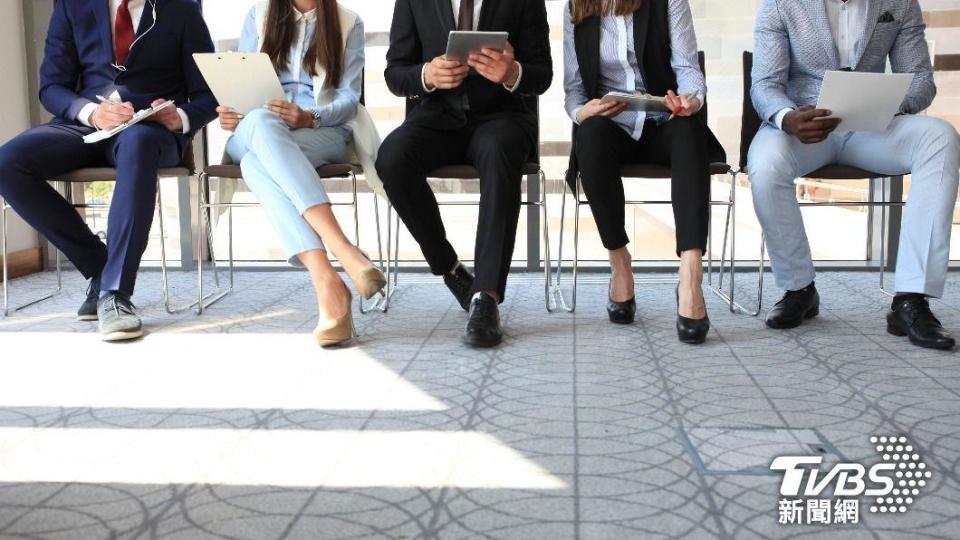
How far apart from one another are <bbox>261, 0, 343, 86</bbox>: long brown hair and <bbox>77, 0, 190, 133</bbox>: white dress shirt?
352 millimetres

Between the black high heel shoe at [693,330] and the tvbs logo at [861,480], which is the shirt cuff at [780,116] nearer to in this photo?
the black high heel shoe at [693,330]

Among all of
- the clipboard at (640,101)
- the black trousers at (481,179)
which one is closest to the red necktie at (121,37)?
the black trousers at (481,179)

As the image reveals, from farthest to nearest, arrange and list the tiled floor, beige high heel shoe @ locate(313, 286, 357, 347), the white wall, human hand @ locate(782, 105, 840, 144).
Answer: the white wall → human hand @ locate(782, 105, 840, 144) → beige high heel shoe @ locate(313, 286, 357, 347) → the tiled floor

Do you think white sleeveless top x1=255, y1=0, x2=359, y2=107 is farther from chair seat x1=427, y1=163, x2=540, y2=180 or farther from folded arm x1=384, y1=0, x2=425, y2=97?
chair seat x1=427, y1=163, x2=540, y2=180

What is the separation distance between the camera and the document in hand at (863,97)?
253 cm

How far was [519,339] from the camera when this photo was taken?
8.63 ft

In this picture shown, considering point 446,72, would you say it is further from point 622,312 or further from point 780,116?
point 780,116

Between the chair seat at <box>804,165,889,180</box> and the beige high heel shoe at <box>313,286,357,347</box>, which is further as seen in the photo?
the chair seat at <box>804,165,889,180</box>

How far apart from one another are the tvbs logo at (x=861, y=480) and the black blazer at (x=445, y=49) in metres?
1.55

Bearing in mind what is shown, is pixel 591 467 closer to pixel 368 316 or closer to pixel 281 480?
pixel 281 480

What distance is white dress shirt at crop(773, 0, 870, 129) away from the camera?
2.85 meters

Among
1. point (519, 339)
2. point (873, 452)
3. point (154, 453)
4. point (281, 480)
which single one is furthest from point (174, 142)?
point (873, 452)

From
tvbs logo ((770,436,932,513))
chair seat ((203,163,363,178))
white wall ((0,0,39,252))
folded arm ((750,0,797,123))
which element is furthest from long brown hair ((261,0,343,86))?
tvbs logo ((770,436,932,513))

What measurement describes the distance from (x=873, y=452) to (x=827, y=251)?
2684 millimetres
